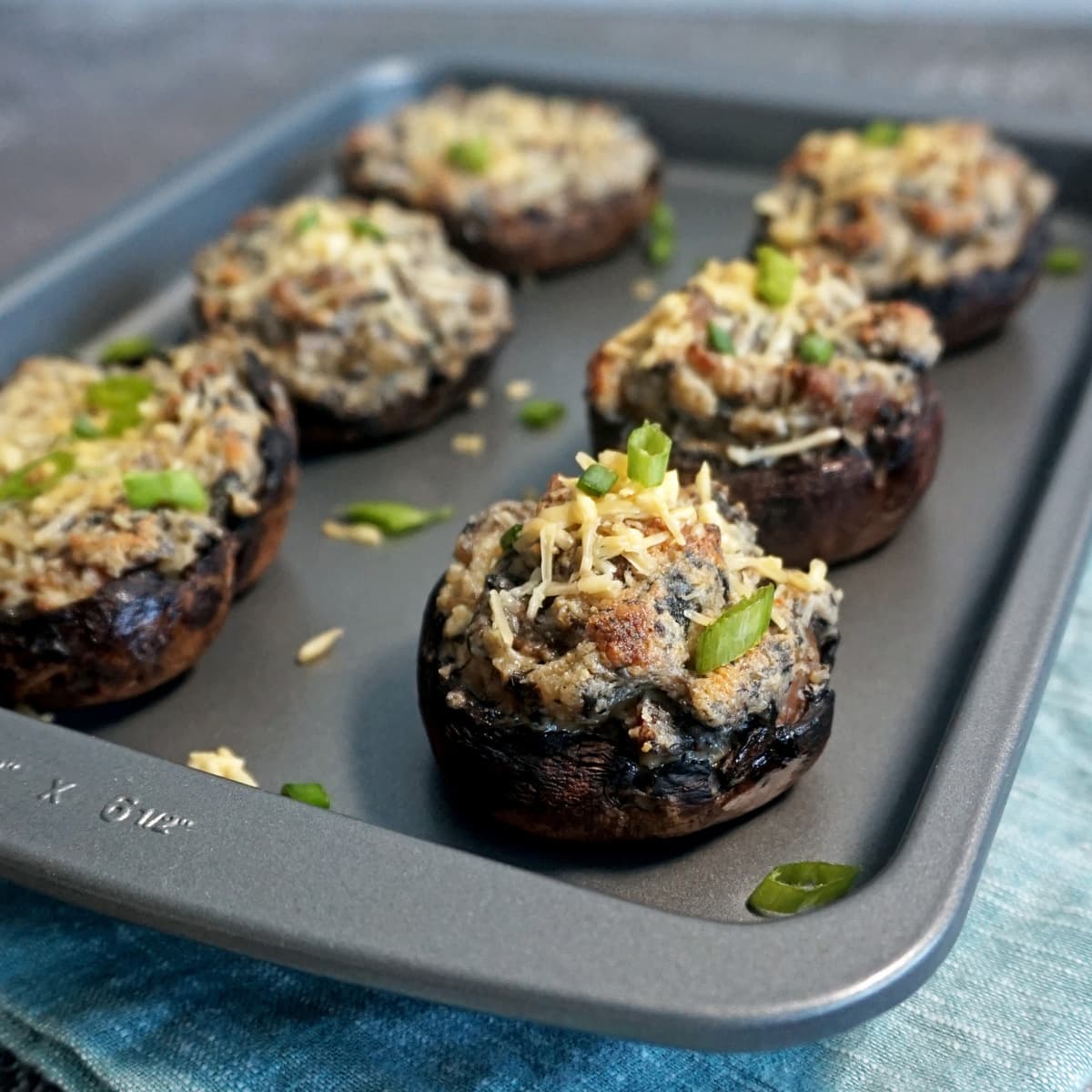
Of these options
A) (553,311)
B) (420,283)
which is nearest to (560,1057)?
(420,283)

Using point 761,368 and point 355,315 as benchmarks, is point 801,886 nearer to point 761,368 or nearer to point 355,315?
point 761,368

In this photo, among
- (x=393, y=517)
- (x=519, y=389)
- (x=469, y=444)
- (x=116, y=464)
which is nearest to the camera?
(x=116, y=464)

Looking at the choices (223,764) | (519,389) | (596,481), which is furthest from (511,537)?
(519,389)

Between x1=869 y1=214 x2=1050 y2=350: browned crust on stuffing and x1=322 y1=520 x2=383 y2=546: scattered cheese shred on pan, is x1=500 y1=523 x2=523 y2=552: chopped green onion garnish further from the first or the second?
x1=869 y1=214 x2=1050 y2=350: browned crust on stuffing

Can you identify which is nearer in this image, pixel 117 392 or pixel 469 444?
pixel 117 392

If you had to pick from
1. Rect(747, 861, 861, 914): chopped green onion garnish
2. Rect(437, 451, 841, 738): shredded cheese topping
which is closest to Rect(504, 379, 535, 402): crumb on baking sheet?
Rect(437, 451, 841, 738): shredded cheese topping

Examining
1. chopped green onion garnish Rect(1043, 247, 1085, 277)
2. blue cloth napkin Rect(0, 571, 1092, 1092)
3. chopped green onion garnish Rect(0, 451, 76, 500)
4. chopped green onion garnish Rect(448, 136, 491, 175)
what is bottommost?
blue cloth napkin Rect(0, 571, 1092, 1092)
